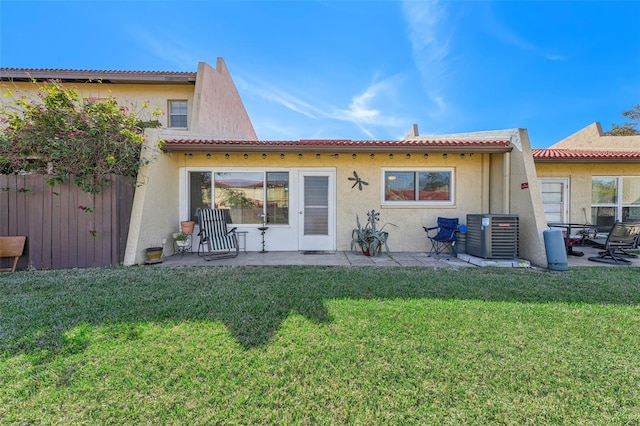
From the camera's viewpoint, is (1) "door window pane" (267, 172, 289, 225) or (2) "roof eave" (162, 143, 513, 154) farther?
(1) "door window pane" (267, 172, 289, 225)

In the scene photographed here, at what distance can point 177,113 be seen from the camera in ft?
35.1

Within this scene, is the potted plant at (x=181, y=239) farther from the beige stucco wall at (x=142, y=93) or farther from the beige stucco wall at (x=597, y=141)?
the beige stucco wall at (x=597, y=141)

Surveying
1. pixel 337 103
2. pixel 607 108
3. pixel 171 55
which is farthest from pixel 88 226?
pixel 607 108

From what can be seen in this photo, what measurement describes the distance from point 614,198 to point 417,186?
6.66m

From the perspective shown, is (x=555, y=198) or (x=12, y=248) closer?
(x=12, y=248)

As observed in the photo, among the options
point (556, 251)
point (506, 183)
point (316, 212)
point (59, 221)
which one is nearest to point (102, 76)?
point (59, 221)

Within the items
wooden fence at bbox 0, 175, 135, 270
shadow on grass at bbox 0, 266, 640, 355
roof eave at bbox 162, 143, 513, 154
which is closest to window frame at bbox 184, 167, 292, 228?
roof eave at bbox 162, 143, 513, 154

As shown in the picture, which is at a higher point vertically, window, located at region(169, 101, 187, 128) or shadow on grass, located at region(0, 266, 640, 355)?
window, located at region(169, 101, 187, 128)

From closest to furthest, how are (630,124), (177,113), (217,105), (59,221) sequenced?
(59,221)
(177,113)
(217,105)
(630,124)

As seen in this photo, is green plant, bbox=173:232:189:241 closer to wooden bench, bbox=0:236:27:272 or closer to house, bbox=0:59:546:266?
house, bbox=0:59:546:266

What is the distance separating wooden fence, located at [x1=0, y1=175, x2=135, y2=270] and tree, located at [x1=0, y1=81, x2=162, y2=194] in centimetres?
28

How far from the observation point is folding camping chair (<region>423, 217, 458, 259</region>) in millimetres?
6738

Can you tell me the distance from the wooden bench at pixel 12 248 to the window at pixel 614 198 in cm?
1504

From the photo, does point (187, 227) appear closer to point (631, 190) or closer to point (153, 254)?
point (153, 254)
